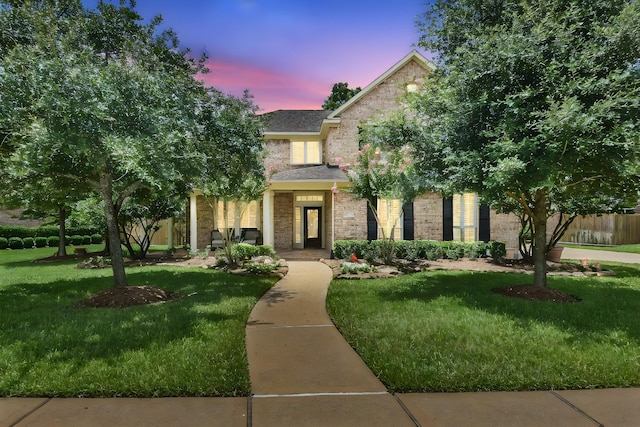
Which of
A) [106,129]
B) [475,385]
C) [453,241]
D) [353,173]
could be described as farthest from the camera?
[453,241]

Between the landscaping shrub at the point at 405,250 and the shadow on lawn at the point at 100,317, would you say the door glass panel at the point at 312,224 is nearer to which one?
the landscaping shrub at the point at 405,250

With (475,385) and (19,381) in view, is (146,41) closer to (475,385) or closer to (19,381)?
(19,381)

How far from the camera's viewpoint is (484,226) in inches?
659

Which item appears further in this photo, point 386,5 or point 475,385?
point 386,5

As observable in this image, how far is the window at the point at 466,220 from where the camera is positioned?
16.6 meters

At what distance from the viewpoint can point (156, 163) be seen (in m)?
6.52

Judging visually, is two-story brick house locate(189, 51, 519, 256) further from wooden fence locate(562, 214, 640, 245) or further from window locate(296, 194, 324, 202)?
wooden fence locate(562, 214, 640, 245)

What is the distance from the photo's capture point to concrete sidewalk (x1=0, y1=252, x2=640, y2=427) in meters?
3.29

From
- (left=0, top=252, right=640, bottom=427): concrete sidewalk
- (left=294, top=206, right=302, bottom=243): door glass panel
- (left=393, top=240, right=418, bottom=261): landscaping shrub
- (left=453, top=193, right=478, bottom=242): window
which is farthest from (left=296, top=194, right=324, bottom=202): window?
(left=0, top=252, right=640, bottom=427): concrete sidewalk

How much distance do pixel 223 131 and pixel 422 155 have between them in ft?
15.0

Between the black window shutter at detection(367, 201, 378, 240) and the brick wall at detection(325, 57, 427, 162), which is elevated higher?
the brick wall at detection(325, 57, 427, 162)

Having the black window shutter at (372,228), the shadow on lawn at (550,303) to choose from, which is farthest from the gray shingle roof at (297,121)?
the shadow on lawn at (550,303)

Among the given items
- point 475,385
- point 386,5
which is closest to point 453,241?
point 386,5

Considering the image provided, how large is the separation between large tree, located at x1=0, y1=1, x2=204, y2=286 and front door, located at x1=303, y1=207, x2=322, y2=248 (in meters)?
13.1
